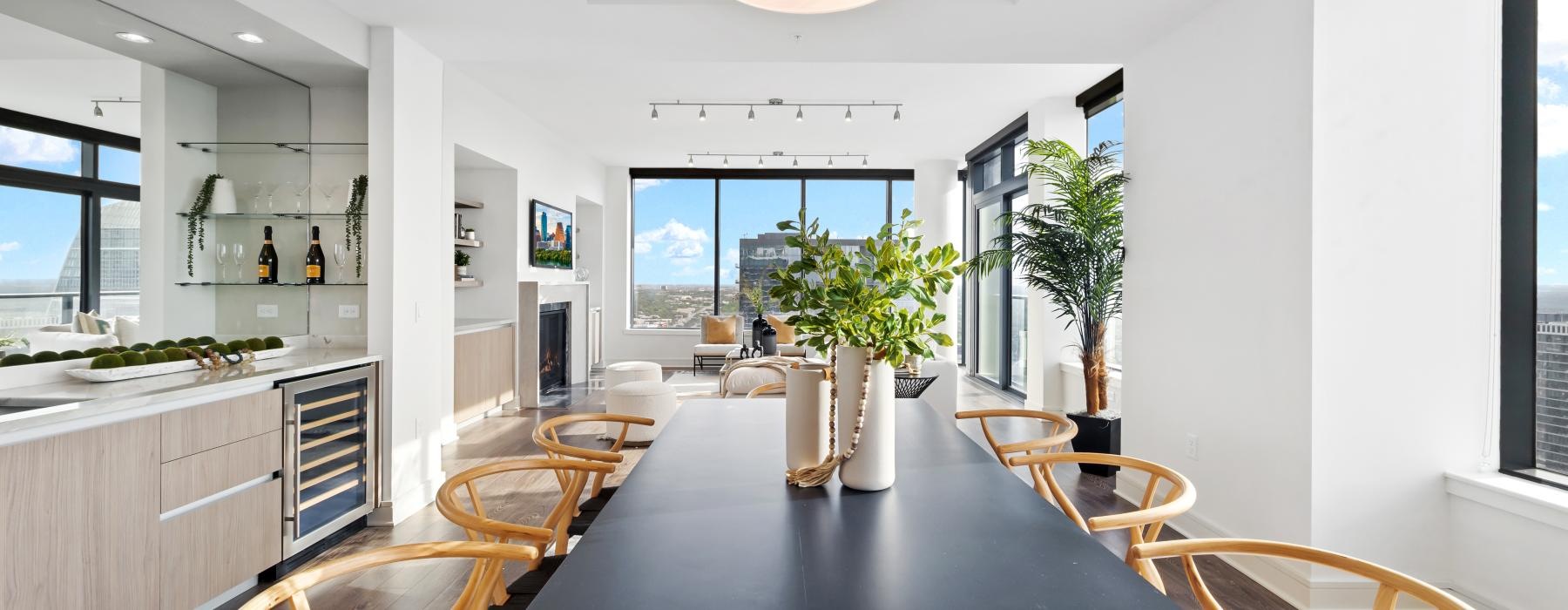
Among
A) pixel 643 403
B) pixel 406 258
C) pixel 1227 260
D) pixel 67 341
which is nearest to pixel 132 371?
pixel 67 341

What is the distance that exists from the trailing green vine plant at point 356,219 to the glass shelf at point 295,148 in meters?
0.16

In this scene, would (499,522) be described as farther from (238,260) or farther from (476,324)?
(476,324)

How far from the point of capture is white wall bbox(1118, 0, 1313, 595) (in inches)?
98.8

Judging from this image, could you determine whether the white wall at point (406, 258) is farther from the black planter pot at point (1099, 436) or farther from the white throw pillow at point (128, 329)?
the black planter pot at point (1099, 436)

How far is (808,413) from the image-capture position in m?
1.43

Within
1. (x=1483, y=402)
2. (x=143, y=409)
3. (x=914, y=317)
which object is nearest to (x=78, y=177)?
(x=143, y=409)

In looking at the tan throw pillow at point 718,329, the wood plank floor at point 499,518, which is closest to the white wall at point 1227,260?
the wood plank floor at point 499,518

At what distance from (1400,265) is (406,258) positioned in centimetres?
419

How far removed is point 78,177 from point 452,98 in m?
2.90

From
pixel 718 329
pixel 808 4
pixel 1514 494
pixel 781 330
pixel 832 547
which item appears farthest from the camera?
pixel 718 329

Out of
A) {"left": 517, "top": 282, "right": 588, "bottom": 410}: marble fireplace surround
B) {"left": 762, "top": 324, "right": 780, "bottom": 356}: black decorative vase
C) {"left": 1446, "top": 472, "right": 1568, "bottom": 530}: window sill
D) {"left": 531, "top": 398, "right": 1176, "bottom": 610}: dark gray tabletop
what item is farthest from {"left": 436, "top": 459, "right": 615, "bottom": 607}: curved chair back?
{"left": 762, "top": 324, "right": 780, "bottom": 356}: black decorative vase

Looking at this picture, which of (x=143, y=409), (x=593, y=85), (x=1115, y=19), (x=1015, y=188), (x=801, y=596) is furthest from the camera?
(x=1015, y=188)

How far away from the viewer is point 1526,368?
7.83 ft

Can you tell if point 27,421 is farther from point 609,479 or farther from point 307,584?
point 609,479
